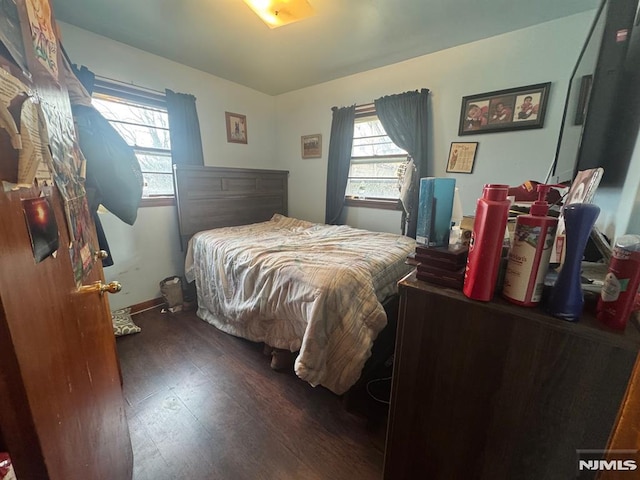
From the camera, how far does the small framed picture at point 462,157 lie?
2400 mm

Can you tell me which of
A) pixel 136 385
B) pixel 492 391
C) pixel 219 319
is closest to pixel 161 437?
pixel 136 385

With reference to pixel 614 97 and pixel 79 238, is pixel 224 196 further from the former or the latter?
pixel 614 97

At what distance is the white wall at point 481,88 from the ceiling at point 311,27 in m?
0.10

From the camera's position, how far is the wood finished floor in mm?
1180

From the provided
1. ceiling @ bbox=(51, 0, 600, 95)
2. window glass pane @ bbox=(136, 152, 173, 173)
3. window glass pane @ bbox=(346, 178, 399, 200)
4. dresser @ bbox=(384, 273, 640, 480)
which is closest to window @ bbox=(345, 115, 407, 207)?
window glass pane @ bbox=(346, 178, 399, 200)

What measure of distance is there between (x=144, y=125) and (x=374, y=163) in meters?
2.50

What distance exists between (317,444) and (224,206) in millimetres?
2509

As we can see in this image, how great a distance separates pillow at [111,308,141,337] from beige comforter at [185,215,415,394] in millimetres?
555

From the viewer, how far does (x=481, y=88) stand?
2287mm

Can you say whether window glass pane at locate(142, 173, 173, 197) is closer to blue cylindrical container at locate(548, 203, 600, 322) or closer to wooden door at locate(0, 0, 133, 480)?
wooden door at locate(0, 0, 133, 480)

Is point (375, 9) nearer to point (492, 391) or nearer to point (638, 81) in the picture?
point (638, 81)

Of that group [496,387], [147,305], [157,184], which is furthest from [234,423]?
[157,184]

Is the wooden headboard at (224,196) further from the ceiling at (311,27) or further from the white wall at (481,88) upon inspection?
the ceiling at (311,27)

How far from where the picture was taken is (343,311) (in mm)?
1394
